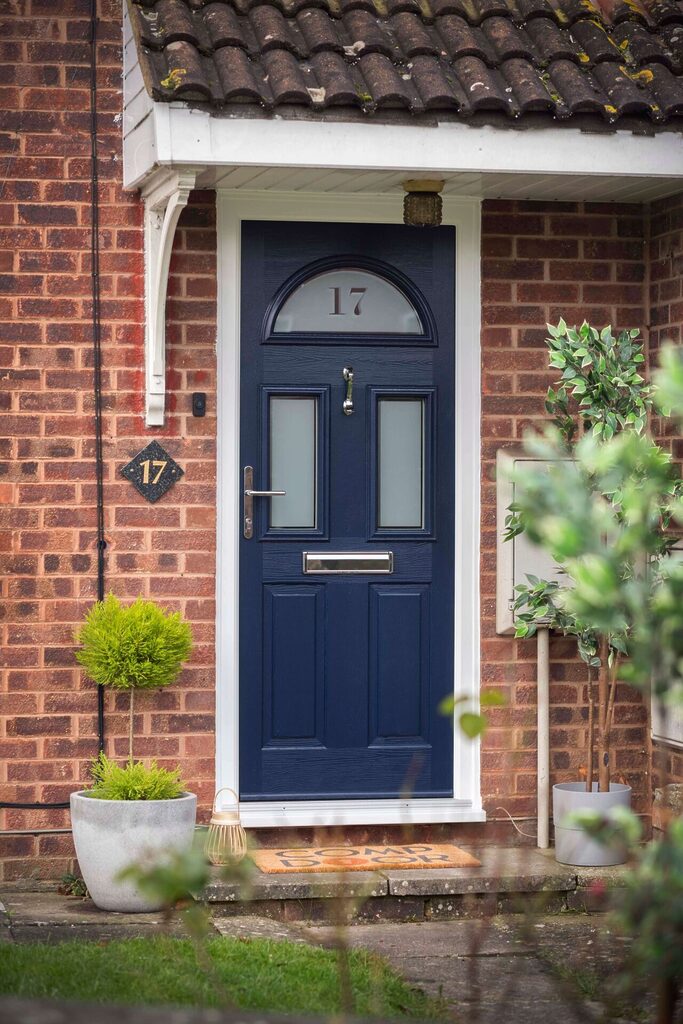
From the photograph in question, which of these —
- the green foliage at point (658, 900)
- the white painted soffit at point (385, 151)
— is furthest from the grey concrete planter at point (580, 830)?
the green foliage at point (658, 900)

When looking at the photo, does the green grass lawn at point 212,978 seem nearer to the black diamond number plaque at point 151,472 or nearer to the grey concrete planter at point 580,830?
the grey concrete planter at point 580,830

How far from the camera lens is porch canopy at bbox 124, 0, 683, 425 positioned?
17.0 ft

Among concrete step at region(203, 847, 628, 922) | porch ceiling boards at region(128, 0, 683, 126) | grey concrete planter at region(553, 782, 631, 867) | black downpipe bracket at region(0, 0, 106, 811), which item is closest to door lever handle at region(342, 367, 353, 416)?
black downpipe bracket at region(0, 0, 106, 811)

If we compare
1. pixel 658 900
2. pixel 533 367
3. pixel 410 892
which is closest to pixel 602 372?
pixel 533 367

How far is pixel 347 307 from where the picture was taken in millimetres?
6207

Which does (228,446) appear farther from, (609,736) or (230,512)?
(609,736)

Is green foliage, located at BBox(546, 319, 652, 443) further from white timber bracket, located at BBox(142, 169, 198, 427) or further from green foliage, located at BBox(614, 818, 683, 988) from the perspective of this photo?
green foliage, located at BBox(614, 818, 683, 988)

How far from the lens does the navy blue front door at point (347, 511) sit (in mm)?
6109

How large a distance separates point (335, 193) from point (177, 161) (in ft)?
3.58

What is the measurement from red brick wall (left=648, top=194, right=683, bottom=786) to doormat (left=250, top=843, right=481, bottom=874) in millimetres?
943

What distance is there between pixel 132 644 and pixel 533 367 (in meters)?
2.06

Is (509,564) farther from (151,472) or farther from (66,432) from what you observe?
(66,432)

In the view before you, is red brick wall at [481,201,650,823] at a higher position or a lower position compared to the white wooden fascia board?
lower

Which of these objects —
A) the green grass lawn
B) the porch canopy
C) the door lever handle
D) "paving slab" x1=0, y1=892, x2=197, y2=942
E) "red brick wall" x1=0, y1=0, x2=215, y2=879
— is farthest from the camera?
the door lever handle
